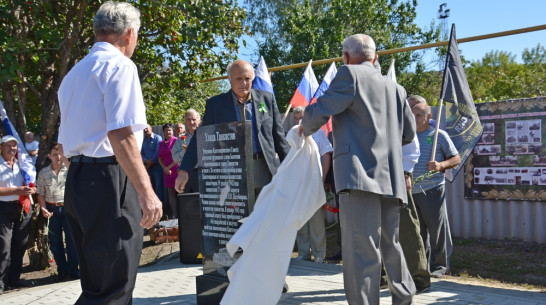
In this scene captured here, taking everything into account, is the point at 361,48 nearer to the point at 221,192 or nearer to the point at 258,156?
the point at 258,156

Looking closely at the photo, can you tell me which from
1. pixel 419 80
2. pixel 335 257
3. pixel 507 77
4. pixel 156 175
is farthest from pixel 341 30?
pixel 335 257

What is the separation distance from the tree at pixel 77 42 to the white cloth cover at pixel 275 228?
525 cm

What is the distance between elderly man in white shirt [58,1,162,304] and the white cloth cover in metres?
1.59

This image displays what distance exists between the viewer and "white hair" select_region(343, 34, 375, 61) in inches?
182

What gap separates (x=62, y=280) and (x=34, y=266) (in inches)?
50.9

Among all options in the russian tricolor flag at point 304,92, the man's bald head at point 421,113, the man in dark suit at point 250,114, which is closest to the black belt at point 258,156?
the man in dark suit at point 250,114

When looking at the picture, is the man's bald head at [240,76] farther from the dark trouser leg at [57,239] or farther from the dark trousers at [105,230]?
the dark trouser leg at [57,239]

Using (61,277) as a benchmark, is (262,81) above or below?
above

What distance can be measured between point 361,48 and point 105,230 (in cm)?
253

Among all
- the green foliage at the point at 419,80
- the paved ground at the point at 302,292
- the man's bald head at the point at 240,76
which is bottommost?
the paved ground at the point at 302,292

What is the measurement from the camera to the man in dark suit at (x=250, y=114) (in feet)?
18.5

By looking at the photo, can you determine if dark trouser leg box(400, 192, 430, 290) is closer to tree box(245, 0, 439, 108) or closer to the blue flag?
the blue flag

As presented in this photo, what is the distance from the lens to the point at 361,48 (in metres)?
4.62

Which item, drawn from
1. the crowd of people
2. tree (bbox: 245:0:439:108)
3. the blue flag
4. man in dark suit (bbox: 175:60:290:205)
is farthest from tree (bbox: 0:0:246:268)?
tree (bbox: 245:0:439:108)
